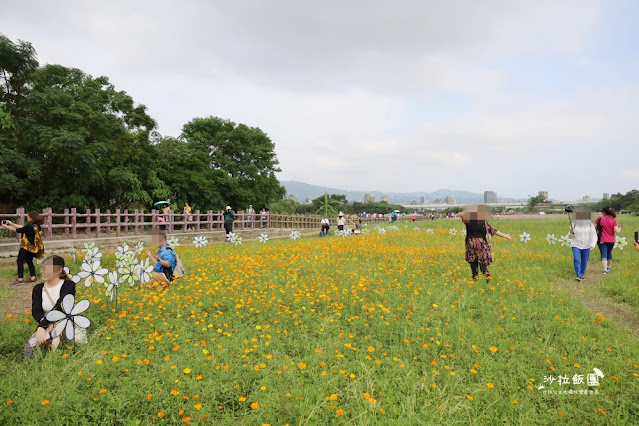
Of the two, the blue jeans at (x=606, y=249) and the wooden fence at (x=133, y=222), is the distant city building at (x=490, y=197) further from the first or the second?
the wooden fence at (x=133, y=222)

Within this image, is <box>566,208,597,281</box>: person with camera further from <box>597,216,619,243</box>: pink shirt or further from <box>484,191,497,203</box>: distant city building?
<box>484,191,497,203</box>: distant city building

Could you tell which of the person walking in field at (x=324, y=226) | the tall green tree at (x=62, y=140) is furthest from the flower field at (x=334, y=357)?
the person walking in field at (x=324, y=226)

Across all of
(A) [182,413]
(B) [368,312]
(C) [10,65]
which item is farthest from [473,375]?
(C) [10,65]

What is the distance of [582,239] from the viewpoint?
8102 millimetres

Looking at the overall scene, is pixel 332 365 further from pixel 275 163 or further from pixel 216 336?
pixel 275 163

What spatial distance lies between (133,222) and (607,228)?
1727 centimetres

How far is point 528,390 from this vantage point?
3824 mm

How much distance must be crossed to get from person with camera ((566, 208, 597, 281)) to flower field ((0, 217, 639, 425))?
86cm

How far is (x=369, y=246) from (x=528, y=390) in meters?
8.70

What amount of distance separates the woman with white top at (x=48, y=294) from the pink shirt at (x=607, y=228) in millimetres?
10474

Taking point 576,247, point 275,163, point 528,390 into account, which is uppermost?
point 275,163

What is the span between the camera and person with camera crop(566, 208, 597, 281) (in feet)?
26.3

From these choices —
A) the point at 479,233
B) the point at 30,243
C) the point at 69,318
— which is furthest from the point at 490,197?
the point at 30,243

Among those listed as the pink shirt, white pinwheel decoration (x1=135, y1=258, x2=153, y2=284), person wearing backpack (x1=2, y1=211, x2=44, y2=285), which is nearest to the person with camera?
the pink shirt
